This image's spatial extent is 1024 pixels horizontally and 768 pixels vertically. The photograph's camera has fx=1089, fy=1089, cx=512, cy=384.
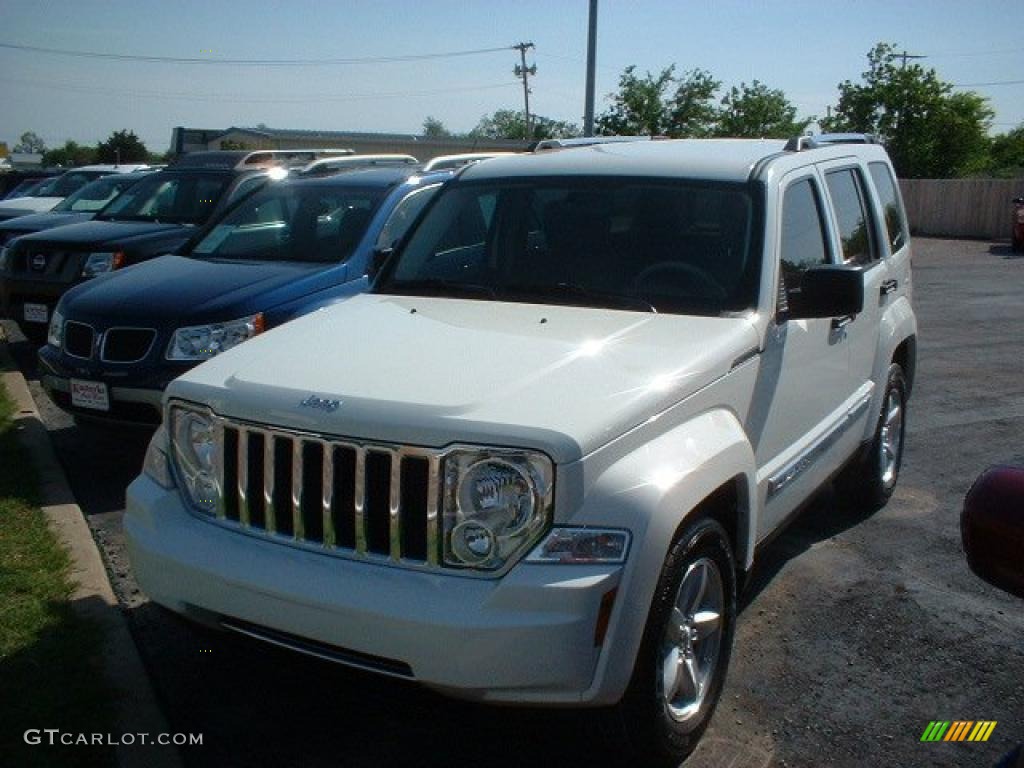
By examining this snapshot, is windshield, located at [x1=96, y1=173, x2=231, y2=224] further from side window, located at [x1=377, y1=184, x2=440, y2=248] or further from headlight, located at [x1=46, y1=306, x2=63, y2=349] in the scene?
headlight, located at [x1=46, y1=306, x2=63, y2=349]

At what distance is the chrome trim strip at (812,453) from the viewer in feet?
14.3

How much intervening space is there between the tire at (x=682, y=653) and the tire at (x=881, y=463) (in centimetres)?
249

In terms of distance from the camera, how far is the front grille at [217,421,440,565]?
3188 millimetres

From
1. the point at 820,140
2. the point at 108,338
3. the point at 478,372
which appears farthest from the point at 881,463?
the point at 108,338

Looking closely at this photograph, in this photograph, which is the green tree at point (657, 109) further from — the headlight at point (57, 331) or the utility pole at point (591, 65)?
the headlight at point (57, 331)

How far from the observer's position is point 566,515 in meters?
3.06

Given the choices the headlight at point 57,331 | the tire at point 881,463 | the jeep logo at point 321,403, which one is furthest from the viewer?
the headlight at point 57,331

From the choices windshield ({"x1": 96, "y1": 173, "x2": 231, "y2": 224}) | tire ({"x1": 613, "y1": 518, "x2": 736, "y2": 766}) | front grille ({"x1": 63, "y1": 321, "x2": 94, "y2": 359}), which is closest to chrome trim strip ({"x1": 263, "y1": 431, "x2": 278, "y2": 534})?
tire ({"x1": 613, "y1": 518, "x2": 736, "y2": 766})

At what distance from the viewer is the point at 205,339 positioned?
642 centimetres

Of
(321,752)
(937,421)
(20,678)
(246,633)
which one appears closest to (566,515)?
(246,633)

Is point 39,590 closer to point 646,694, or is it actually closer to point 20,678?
point 20,678

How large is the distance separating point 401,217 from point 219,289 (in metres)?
1.56

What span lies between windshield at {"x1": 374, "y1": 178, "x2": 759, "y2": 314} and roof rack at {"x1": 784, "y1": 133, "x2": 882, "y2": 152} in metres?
0.79

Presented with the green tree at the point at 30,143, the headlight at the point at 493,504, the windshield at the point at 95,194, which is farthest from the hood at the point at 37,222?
the green tree at the point at 30,143
